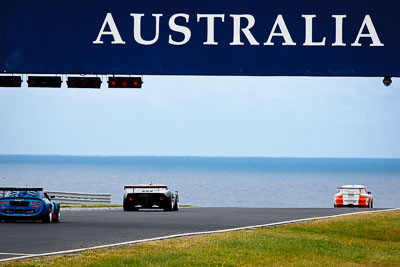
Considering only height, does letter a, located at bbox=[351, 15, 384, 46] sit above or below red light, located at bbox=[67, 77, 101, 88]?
above

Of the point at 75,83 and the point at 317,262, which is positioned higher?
the point at 75,83

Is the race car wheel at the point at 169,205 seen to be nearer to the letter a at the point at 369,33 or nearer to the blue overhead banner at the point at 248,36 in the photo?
the blue overhead banner at the point at 248,36

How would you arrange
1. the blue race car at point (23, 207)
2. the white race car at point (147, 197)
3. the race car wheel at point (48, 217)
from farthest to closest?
the white race car at point (147, 197) < the race car wheel at point (48, 217) < the blue race car at point (23, 207)

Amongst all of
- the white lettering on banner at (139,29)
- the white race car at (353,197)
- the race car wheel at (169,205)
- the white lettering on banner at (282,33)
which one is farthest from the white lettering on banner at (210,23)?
the white race car at (353,197)

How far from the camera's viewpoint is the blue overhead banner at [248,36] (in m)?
20.4

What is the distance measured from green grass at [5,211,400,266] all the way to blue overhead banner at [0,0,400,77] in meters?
3.90

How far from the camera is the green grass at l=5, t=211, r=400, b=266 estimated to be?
17266 mm

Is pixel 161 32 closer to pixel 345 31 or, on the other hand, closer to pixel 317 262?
pixel 345 31

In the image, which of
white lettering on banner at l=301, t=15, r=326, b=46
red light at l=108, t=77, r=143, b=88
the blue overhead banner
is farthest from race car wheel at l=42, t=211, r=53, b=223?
white lettering on banner at l=301, t=15, r=326, b=46

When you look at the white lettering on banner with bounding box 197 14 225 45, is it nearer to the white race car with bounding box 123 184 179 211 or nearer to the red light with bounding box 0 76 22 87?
the red light with bounding box 0 76 22 87

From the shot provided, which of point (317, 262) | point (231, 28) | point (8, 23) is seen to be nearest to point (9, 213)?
point (8, 23)

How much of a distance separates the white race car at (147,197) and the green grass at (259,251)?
13.4 meters

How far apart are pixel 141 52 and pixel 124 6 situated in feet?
3.54

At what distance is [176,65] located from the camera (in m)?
20.8
